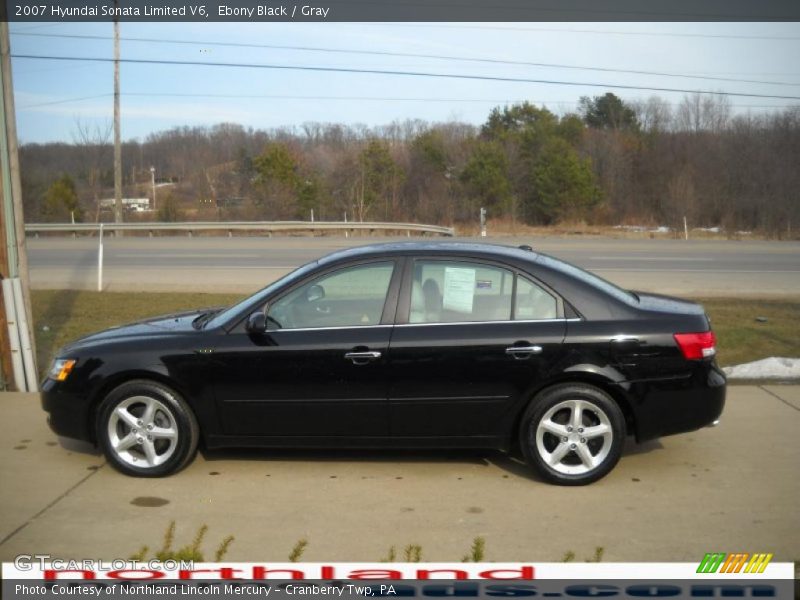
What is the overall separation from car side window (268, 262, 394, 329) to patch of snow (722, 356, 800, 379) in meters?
4.51

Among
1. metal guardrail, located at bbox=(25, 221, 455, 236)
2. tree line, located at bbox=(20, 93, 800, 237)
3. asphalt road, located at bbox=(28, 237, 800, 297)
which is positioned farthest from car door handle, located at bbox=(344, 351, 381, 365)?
tree line, located at bbox=(20, 93, 800, 237)

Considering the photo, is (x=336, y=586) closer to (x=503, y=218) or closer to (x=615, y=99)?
(x=503, y=218)

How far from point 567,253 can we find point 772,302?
11.9 m

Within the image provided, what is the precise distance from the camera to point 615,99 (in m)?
62.8

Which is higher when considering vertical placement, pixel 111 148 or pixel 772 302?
pixel 111 148

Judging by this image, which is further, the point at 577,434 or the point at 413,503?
the point at 577,434

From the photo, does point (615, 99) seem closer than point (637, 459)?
No

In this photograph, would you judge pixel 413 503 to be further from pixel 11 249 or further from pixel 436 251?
pixel 11 249

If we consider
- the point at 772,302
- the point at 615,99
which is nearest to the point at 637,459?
the point at 772,302

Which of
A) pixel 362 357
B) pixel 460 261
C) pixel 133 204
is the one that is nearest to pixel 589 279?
pixel 460 261

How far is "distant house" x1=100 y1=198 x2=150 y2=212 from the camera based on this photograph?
4694cm

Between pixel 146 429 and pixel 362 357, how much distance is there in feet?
4.91

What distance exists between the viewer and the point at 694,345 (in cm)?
550

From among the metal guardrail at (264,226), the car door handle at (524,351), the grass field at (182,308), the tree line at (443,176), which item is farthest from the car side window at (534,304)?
the tree line at (443,176)
